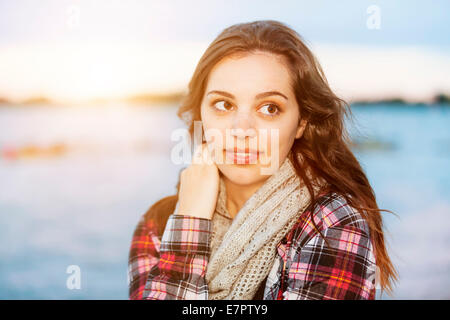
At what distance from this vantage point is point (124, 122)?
2.12m

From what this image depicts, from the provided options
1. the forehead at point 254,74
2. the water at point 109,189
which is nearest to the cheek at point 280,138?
the forehead at point 254,74

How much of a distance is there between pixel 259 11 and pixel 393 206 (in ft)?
3.86

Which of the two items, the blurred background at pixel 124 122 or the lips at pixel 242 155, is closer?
the lips at pixel 242 155

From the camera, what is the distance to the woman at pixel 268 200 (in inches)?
43.2

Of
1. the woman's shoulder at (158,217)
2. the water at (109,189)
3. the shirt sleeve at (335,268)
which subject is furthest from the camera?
the water at (109,189)

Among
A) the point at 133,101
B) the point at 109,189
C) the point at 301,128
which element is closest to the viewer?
the point at 301,128

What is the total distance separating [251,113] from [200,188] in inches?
10.6

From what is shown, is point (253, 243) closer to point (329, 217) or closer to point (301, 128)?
point (329, 217)

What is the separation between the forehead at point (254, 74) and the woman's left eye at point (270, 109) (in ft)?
0.17

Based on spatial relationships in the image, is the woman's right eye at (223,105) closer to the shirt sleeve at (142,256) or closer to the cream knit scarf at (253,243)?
the cream knit scarf at (253,243)

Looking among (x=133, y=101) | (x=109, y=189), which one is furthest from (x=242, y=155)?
(x=109, y=189)

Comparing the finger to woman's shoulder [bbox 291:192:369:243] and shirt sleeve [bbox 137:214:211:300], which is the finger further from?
woman's shoulder [bbox 291:192:369:243]

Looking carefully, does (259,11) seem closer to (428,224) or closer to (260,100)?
(260,100)

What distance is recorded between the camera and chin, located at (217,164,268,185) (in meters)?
1.26
